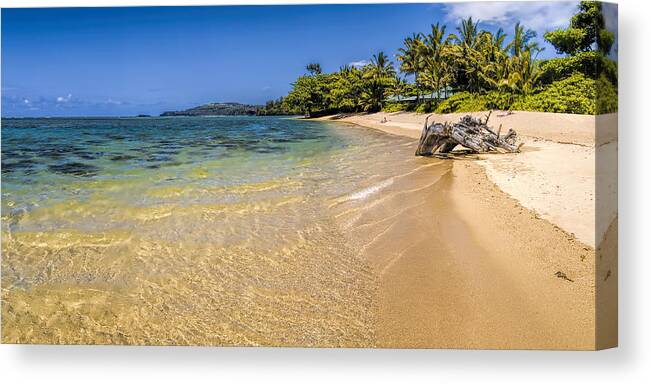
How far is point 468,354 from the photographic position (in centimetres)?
336

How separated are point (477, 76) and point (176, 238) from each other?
3.57 meters

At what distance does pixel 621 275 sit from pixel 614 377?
757 mm

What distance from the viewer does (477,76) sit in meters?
4.99

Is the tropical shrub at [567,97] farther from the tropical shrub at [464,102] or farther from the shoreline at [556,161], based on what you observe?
the tropical shrub at [464,102]

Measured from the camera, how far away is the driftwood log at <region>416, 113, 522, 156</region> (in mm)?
6543

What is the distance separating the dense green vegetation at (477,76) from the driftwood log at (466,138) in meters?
0.84

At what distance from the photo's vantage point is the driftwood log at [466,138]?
6543 millimetres

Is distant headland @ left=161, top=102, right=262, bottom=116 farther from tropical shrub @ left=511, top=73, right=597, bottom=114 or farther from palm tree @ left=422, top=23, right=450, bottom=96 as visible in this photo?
tropical shrub @ left=511, top=73, right=597, bottom=114

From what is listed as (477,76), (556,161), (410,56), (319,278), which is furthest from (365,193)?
(477,76)

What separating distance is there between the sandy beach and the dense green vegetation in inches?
12.3

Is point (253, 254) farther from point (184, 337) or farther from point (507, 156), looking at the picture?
point (507, 156)

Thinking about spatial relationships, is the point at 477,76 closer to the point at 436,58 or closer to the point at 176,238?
the point at 436,58

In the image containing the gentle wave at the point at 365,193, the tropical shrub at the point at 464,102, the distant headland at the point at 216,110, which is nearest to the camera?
the distant headland at the point at 216,110

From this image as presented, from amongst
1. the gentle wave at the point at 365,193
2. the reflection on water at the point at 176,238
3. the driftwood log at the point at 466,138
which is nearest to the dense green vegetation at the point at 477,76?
the reflection on water at the point at 176,238
